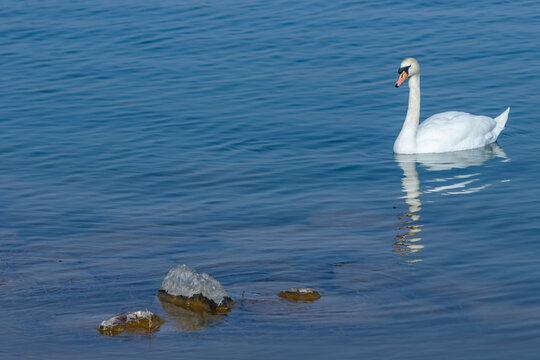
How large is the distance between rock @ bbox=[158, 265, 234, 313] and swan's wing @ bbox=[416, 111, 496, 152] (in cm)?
730

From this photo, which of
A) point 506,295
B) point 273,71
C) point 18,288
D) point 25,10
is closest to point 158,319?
point 18,288

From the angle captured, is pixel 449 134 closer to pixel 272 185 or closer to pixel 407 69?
pixel 407 69

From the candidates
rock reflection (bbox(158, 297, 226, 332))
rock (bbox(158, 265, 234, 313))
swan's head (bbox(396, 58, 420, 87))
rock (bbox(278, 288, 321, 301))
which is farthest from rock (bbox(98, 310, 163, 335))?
swan's head (bbox(396, 58, 420, 87))

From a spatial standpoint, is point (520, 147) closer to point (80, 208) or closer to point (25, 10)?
point (80, 208)

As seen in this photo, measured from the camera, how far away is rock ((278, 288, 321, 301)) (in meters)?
8.29

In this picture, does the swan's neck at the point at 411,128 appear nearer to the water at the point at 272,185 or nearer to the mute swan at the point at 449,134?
the mute swan at the point at 449,134

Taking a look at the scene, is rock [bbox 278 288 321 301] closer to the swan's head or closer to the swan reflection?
the swan reflection

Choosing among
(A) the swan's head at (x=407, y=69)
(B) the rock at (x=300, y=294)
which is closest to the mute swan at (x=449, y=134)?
Answer: (A) the swan's head at (x=407, y=69)

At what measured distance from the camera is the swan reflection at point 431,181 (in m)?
10.4

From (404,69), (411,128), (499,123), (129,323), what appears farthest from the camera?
(404,69)

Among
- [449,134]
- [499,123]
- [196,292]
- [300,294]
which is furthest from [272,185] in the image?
[196,292]

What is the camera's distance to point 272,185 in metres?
13.0

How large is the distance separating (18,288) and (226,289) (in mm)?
2058

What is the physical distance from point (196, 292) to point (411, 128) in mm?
7652
